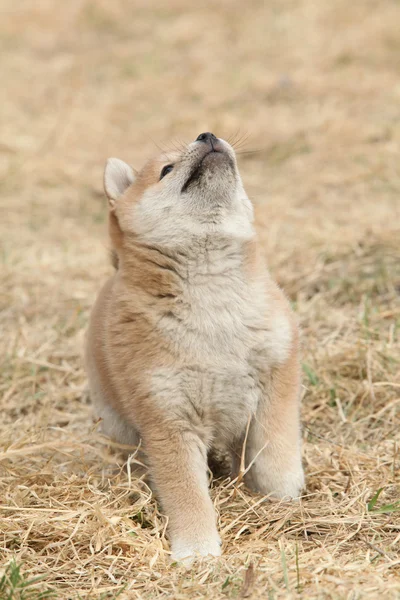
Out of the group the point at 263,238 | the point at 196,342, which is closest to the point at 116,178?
the point at 196,342

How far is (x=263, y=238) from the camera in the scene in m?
6.86

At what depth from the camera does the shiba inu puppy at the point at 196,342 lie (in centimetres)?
353

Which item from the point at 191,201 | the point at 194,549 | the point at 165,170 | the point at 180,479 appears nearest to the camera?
the point at 194,549

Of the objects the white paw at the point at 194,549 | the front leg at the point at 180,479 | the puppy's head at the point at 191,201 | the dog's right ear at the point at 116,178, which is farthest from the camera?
the dog's right ear at the point at 116,178

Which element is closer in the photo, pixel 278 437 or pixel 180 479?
pixel 180 479

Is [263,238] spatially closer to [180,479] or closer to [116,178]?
[116,178]

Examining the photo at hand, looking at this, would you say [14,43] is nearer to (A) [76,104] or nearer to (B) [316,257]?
(A) [76,104]

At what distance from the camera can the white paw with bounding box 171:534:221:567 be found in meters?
3.31

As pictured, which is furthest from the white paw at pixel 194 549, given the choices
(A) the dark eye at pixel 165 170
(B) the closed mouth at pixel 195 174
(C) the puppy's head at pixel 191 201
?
(A) the dark eye at pixel 165 170

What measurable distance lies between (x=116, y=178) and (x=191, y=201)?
2.11ft

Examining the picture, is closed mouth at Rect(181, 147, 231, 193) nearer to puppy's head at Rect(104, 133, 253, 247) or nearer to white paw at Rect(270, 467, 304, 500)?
puppy's head at Rect(104, 133, 253, 247)

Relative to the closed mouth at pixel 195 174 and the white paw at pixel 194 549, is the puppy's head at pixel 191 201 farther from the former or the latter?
the white paw at pixel 194 549

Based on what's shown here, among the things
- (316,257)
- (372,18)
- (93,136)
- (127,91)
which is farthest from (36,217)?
(372,18)

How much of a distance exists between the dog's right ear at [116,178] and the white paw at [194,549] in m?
1.74
